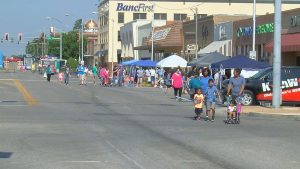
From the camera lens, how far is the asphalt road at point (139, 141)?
11453 millimetres

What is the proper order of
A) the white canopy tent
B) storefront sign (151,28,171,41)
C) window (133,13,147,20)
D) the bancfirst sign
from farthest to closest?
1. window (133,13,147,20)
2. the bancfirst sign
3. storefront sign (151,28,171,41)
4. the white canopy tent

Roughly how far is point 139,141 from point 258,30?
33.6 meters

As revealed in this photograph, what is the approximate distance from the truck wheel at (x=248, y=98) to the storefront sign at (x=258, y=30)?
16.4 metres

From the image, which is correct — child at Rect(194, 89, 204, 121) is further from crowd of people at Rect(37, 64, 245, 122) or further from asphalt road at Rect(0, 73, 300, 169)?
asphalt road at Rect(0, 73, 300, 169)

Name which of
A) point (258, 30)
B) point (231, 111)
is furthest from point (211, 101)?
point (258, 30)

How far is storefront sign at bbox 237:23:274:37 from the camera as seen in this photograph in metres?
44.6

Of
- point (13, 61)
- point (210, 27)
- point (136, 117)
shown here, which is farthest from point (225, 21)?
point (13, 61)

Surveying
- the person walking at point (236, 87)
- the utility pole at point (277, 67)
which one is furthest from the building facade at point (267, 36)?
the person walking at point (236, 87)

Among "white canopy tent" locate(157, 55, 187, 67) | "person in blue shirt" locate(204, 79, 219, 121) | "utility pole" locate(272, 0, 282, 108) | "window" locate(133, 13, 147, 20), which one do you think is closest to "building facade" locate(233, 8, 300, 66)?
"white canopy tent" locate(157, 55, 187, 67)

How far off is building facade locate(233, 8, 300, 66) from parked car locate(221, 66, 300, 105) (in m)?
9.41

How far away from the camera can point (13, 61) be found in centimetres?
15225

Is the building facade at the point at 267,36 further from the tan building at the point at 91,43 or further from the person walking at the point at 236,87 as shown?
the tan building at the point at 91,43

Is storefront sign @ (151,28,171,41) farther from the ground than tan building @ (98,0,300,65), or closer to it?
closer to it

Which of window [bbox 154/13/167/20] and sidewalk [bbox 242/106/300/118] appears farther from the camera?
window [bbox 154/13/167/20]
